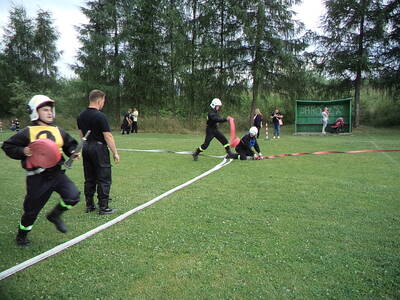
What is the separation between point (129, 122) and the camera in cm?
2420

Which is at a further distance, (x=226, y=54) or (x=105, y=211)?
(x=226, y=54)

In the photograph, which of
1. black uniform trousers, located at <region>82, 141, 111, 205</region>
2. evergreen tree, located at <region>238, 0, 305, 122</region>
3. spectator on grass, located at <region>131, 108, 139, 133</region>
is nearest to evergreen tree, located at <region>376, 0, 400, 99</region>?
evergreen tree, located at <region>238, 0, 305, 122</region>

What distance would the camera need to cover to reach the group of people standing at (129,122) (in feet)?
78.9

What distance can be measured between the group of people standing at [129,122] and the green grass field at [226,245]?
17434mm

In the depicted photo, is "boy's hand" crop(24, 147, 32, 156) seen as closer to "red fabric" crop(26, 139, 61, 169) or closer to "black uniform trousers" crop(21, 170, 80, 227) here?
"red fabric" crop(26, 139, 61, 169)

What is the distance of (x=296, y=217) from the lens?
4688 mm

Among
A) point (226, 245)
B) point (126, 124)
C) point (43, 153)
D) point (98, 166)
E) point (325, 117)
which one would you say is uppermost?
point (325, 117)

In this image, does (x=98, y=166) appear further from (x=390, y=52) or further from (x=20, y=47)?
(x=20, y=47)

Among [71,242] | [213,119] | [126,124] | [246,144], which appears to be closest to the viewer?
[71,242]

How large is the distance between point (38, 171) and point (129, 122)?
68.6 feet

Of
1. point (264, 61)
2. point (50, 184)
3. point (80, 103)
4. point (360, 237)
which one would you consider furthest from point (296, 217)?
point (80, 103)

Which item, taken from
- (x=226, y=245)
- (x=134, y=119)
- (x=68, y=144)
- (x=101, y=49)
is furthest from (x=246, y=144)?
(x=101, y=49)

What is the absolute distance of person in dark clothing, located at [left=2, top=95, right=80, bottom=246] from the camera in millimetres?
3689

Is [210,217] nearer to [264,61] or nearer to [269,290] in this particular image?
[269,290]
